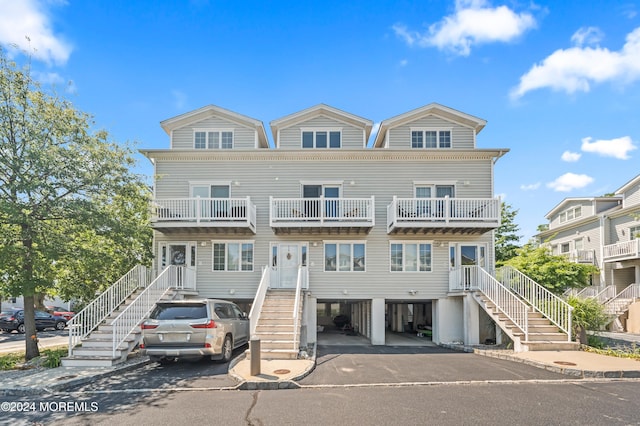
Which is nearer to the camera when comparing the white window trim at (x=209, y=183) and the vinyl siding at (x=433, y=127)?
the white window trim at (x=209, y=183)

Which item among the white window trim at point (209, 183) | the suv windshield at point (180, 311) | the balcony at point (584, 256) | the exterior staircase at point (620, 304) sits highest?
the white window trim at point (209, 183)

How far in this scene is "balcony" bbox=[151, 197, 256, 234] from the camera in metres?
15.3

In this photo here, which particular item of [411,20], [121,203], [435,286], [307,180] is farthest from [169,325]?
[411,20]

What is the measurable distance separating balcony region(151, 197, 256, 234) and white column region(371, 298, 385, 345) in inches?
235

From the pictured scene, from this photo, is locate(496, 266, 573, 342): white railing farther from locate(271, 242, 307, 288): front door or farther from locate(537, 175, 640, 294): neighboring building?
locate(537, 175, 640, 294): neighboring building

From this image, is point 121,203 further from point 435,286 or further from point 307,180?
point 435,286

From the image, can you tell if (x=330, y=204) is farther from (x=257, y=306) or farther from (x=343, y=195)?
(x=257, y=306)

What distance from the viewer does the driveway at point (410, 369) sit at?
847cm

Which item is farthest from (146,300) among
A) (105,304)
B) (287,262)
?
(287,262)

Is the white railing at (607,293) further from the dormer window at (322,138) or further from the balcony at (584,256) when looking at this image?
the dormer window at (322,138)

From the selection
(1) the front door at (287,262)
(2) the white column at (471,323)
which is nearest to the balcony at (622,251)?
(2) the white column at (471,323)

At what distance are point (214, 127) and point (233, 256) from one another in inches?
230

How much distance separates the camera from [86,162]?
11719 millimetres

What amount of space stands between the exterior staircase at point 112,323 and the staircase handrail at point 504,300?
1146cm
